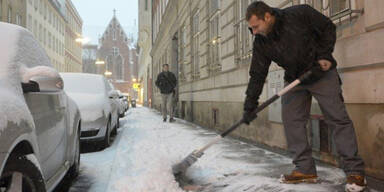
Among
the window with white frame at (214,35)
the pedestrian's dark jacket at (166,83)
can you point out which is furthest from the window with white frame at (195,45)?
the window with white frame at (214,35)

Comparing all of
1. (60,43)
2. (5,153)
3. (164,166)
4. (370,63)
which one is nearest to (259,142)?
(164,166)

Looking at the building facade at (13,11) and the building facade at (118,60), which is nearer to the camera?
the building facade at (13,11)

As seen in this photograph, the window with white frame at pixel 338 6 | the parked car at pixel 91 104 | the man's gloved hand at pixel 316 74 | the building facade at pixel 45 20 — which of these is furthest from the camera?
the building facade at pixel 45 20

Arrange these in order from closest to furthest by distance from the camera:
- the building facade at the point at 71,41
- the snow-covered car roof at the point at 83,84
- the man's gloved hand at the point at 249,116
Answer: the man's gloved hand at the point at 249,116, the snow-covered car roof at the point at 83,84, the building facade at the point at 71,41

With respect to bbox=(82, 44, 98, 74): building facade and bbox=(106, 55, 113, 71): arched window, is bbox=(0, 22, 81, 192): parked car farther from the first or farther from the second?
bbox=(82, 44, 98, 74): building facade

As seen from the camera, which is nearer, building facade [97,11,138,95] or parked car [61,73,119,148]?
parked car [61,73,119,148]

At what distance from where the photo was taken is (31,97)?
260 centimetres

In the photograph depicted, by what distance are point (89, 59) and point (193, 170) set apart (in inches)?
3697

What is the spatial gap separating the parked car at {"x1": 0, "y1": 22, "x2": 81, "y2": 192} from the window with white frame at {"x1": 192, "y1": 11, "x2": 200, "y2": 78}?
29.6ft

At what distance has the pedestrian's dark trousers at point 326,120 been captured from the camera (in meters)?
3.16

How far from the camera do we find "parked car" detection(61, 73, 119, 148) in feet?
21.6

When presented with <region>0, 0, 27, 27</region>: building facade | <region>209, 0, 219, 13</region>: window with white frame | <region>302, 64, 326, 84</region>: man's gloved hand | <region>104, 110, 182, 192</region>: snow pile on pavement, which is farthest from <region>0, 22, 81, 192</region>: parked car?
<region>0, 0, 27, 27</region>: building facade

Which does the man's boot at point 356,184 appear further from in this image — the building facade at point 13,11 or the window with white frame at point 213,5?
the building facade at point 13,11

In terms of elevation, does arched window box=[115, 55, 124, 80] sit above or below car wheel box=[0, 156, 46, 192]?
above
